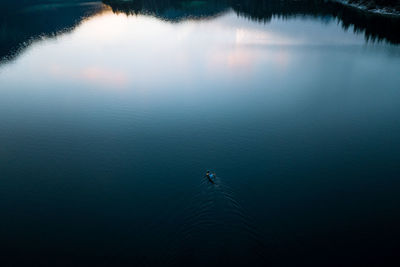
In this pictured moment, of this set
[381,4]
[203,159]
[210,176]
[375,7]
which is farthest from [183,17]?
[210,176]

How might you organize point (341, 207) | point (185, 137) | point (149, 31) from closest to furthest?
point (341, 207) < point (185, 137) < point (149, 31)

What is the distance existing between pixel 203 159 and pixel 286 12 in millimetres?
134076

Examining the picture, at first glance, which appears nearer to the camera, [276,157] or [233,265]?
[233,265]

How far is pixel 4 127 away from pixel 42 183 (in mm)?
19226

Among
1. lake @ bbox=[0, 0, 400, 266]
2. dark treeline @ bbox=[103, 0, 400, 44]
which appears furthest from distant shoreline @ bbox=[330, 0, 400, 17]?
lake @ bbox=[0, 0, 400, 266]

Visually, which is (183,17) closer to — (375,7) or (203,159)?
(375,7)

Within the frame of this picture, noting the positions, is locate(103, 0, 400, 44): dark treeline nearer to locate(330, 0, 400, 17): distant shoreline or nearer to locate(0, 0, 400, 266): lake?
locate(330, 0, 400, 17): distant shoreline

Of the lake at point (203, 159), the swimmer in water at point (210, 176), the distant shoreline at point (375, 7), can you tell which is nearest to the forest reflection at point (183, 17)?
the distant shoreline at point (375, 7)

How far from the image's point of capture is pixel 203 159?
30.6m

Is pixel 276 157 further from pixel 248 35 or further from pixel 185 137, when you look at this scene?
pixel 248 35

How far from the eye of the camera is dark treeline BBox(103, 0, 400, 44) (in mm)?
89175

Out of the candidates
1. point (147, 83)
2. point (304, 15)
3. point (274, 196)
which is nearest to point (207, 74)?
point (147, 83)

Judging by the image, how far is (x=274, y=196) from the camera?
2572 cm

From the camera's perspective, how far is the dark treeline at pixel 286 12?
89.2 meters
